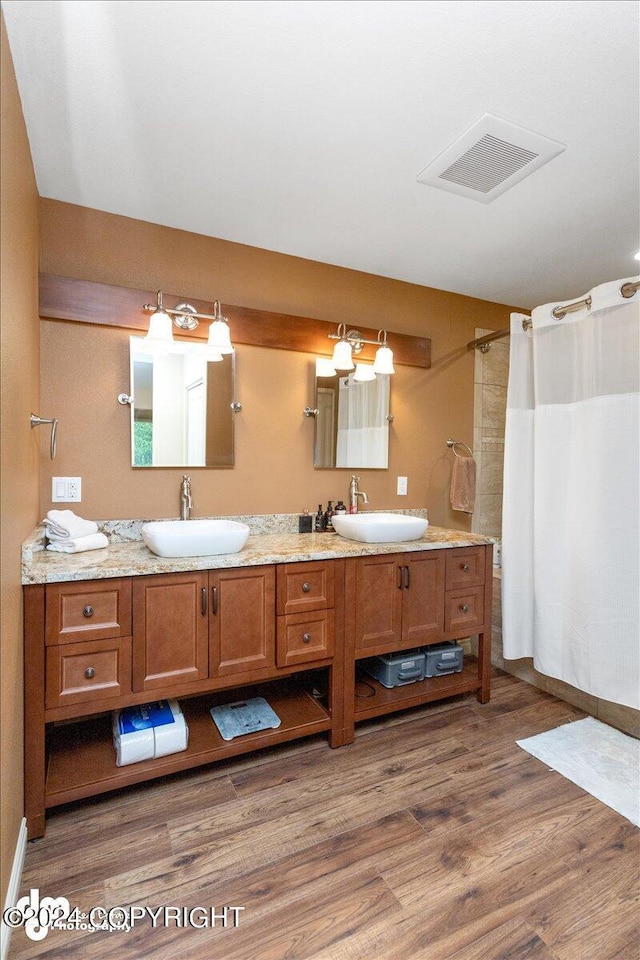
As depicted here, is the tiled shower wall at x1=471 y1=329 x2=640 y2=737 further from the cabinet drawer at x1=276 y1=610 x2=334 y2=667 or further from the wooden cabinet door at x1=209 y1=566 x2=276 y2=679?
the wooden cabinet door at x1=209 y1=566 x2=276 y2=679

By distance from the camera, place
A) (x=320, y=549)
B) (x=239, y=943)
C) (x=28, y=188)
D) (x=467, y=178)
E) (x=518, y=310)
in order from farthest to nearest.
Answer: (x=518, y=310) → (x=320, y=549) → (x=467, y=178) → (x=28, y=188) → (x=239, y=943)

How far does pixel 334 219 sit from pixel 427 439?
1404mm

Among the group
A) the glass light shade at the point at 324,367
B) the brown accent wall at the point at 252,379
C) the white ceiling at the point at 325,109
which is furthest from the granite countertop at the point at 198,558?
the white ceiling at the point at 325,109

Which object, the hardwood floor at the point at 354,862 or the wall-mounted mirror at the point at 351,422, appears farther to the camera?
the wall-mounted mirror at the point at 351,422

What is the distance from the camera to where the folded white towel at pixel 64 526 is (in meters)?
1.75

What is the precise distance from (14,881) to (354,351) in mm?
2521

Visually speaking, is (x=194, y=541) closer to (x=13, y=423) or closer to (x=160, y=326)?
(x=13, y=423)

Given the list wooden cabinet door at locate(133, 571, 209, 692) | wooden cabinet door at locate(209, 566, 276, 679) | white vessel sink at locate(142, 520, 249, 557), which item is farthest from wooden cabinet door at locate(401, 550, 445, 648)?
wooden cabinet door at locate(133, 571, 209, 692)

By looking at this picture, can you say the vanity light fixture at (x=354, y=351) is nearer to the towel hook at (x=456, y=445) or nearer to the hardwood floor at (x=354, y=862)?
the towel hook at (x=456, y=445)

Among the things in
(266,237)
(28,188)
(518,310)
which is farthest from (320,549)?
(518,310)

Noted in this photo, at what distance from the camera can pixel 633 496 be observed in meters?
2.03

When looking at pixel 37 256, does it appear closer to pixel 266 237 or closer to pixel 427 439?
pixel 266 237

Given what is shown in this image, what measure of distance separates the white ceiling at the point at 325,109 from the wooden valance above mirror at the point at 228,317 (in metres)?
0.37

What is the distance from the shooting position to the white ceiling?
1.18m
